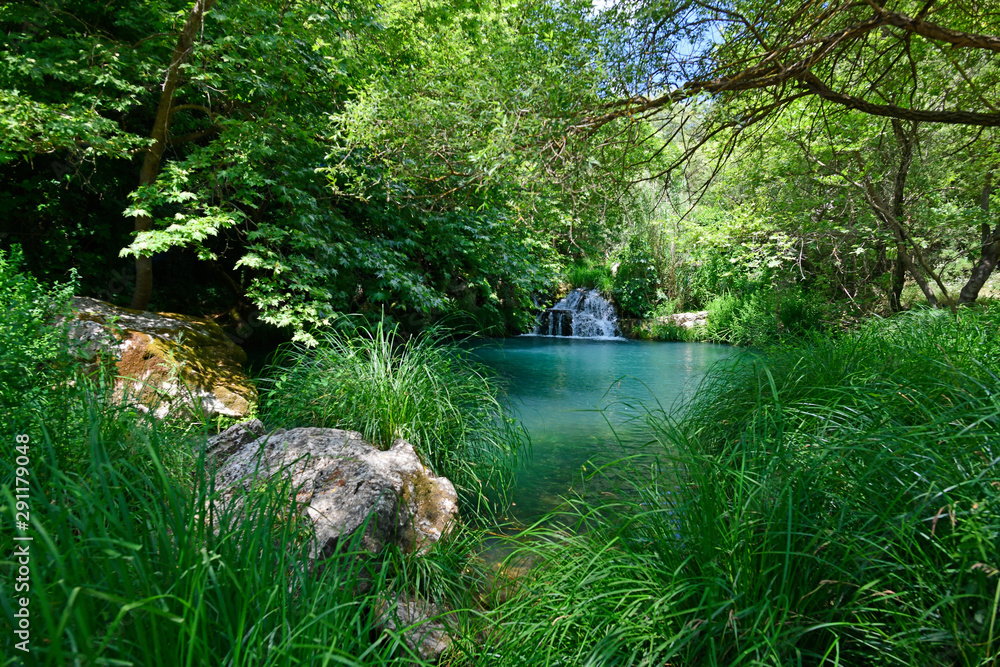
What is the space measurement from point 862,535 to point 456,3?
Answer: 739cm

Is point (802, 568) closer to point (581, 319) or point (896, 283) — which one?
point (896, 283)

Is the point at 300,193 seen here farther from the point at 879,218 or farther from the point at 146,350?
the point at 879,218

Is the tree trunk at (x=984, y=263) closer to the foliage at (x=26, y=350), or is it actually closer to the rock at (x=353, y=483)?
the rock at (x=353, y=483)

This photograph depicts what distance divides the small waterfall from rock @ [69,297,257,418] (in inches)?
412

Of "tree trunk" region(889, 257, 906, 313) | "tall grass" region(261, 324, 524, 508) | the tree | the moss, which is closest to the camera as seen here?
the tree

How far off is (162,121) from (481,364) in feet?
14.1

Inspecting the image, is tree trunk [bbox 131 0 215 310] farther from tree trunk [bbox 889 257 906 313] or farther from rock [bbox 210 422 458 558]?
tree trunk [bbox 889 257 906 313]

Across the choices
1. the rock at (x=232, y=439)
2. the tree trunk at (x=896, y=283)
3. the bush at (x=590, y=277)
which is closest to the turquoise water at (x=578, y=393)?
the rock at (x=232, y=439)

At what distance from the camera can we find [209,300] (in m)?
8.05

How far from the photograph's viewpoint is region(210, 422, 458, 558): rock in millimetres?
2223

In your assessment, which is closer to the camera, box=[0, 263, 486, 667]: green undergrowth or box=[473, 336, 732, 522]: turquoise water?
box=[0, 263, 486, 667]: green undergrowth

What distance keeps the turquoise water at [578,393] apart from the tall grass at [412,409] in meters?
0.35

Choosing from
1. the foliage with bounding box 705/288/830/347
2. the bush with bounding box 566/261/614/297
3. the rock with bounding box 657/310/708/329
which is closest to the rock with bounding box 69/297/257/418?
the foliage with bounding box 705/288/830/347

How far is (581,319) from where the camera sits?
15.2 meters
